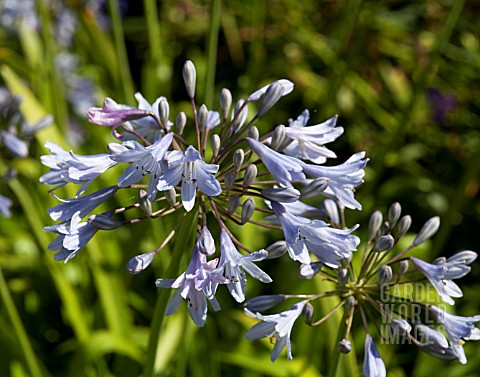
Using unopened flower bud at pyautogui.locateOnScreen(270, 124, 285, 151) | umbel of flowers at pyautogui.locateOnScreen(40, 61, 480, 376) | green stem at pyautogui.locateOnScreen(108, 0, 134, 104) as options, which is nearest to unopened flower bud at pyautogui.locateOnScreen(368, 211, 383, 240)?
umbel of flowers at pyautogui.locateOnScreen(40, 61, 480, 376)

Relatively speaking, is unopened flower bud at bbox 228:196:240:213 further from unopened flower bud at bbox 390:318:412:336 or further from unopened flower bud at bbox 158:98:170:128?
unopened flower bud at bbox 390:318:412:336

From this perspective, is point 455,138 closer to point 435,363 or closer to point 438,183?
point 438,183

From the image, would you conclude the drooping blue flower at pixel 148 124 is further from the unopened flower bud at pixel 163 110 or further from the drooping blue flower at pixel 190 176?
the drooping blue flower at pixel 190 176

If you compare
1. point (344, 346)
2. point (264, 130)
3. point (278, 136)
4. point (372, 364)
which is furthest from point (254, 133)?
point (264, 130)

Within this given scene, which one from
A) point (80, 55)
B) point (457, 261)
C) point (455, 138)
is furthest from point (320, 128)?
point (80, 55)

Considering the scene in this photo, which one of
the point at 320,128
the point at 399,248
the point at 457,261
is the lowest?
the point at 399,248

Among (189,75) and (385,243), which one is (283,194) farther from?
(189,75)

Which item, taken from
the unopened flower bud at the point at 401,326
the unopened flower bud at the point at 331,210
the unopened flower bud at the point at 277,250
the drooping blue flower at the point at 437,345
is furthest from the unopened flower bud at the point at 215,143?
the drooping blue flower at the point at 437,345
